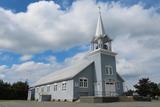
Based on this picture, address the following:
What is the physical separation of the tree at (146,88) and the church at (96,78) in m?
6.64

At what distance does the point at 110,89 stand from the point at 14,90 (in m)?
27.5

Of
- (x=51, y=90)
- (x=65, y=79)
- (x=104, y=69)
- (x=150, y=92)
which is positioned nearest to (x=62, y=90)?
(x=65, y=79)

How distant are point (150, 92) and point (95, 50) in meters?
15.9

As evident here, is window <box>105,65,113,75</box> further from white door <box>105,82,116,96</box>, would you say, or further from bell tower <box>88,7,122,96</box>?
white door <box>105,82,116,96</box>

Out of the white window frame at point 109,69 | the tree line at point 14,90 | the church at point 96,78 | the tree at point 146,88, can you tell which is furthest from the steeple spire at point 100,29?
the tree line at point 14,90

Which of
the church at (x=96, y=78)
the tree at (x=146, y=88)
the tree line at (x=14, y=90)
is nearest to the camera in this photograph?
the church at (x=96, y=78)

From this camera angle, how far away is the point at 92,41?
4316 centimetres

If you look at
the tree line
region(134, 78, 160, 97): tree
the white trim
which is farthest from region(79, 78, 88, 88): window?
the tree line

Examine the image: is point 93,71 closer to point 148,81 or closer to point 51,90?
point 51,90

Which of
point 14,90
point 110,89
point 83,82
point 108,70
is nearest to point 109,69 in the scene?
point 108,70

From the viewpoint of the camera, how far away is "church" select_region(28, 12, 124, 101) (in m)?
39.1

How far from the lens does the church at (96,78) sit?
1539 inches

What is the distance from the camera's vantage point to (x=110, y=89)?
133 feet

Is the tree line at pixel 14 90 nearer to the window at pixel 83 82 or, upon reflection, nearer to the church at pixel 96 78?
the church at pixel 96 78
